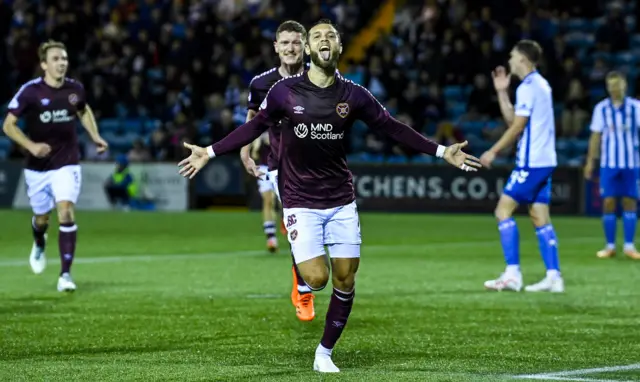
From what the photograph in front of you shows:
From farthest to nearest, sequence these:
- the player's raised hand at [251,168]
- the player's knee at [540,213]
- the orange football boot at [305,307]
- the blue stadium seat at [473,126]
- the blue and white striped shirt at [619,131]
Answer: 1. the blue stadium seat at [473,126]
2. the blue and white striped shirt at [619,131]
3. the player's knee at [540,213]
4. the player's raised hand at [251,168]
5. the orange football boot at [305,307]

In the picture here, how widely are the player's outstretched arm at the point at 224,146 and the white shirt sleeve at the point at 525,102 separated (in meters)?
4.72

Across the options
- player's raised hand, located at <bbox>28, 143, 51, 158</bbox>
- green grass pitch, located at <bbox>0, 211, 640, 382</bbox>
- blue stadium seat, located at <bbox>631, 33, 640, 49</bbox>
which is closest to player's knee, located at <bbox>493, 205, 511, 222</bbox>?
green grass pitch, located at <bbox>0, 211, 640, 382</bbox>

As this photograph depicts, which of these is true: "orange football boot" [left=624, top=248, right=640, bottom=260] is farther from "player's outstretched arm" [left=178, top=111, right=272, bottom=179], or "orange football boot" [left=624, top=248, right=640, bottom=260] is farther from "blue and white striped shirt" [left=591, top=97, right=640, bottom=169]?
"player's outstretched arm" [left=178, top=111, right=272, bottom=179]

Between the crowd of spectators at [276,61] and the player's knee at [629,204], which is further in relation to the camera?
the crowd of spectators at [276,61]

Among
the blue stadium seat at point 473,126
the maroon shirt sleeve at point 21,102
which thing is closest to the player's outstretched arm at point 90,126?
the maroon shirt sleeve at point 21,102

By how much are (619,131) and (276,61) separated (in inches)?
514

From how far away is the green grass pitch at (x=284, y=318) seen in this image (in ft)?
25.6

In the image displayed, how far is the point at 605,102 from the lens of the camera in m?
16.8

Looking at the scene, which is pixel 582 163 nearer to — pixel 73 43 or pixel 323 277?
pixel 73 43

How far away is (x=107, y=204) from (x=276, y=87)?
2097 centimetres

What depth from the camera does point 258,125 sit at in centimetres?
792

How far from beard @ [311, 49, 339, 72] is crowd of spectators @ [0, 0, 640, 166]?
1904 centimetres

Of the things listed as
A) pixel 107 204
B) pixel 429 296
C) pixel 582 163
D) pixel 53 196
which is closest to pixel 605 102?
pixel 429 296

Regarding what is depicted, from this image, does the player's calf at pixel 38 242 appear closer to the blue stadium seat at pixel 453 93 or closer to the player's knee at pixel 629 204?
the player's knee at pixel 629 204
